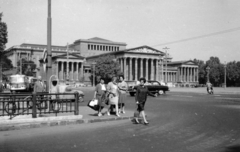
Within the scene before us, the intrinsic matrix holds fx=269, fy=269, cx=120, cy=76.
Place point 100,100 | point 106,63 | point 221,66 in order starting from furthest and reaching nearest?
point 221,66 → point 106,63 → point 100,100

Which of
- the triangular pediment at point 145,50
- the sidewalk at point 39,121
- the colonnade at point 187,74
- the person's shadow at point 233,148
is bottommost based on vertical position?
the person's shadow at point 233,148

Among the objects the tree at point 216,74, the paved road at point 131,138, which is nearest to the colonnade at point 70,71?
the tree at point 216,74

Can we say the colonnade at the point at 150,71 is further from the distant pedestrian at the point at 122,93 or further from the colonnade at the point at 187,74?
the distant pedestrian at the point at 122,93

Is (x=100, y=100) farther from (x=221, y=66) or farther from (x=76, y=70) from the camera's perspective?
(x=221, y=66)

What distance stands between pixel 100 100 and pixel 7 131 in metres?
4.76

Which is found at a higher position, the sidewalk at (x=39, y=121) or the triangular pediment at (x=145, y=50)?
the triangular pediment at (x=145, y=50)

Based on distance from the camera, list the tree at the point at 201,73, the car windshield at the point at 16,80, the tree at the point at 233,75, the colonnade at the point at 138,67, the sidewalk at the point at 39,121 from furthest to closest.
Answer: the tree at the point at 201,73
the tree at the point at 233,75
the colonnade at the point at 138,67
the car windshield at the point at 16,80
the sidewalk at the point at 39,121

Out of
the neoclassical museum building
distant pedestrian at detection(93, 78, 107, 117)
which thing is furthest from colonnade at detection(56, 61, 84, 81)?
distant pedestrian at detection(93, 78, 107, 117)

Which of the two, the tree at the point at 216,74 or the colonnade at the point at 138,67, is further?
the tree at the point at 216,74

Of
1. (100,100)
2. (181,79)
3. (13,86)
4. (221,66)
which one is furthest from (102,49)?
(100,100)

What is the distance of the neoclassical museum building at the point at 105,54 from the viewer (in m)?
116

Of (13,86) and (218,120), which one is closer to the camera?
(218,120)

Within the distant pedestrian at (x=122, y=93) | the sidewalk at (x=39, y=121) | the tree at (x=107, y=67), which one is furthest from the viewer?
the tree at (x=107, y=67)

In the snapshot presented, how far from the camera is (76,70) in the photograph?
12112 centimetres
